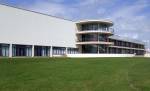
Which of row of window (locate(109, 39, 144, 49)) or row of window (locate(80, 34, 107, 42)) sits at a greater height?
row of window (locate(80, 34, 107, 42))

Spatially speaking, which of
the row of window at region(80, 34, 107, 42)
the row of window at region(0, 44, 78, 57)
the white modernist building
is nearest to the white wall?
the white modernist building

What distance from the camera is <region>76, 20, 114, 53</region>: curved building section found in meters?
66.8

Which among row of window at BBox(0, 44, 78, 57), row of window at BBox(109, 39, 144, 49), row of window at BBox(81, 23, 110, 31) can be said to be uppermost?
row of window at BBox(81, 23, 110, 31)

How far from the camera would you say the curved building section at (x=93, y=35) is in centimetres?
6681

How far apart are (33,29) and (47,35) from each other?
508cm

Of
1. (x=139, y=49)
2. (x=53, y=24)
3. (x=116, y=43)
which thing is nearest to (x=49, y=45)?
(x=53, y=24)

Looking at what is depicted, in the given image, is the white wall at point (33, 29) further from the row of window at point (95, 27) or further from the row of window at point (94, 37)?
the row of window at point (95, 27)

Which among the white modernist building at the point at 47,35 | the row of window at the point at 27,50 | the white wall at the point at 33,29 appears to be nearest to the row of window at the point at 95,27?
the white modernist building at the point at 47,35

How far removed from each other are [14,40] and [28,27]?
492 cm

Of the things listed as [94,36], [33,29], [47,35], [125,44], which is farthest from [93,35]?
[125,44]

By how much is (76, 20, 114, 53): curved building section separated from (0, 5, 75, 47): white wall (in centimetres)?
298

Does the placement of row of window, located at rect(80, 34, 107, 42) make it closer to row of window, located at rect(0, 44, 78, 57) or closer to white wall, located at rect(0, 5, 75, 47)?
white wall, located at rect(0, 5, 75, 47)

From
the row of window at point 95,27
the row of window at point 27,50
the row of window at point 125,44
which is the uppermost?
the row of window at point 95,27

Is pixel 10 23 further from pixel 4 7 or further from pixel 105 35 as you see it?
pixel 105 35
